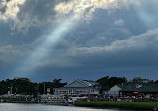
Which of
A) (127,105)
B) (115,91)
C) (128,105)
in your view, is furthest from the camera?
(115,91)

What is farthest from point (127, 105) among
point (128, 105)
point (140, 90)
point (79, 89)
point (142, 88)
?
point (79, 89)

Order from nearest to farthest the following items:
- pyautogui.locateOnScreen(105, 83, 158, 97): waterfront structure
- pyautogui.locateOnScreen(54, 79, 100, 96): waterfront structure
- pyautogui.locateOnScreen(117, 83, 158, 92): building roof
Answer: pyautogui.locateOnScreen(105, 83, 158, 97): waterfront structure → pyautogui.locateOnScreen(117, 83, 158, 92): building roof → pyautogui.locateOnScreen(54, 79, 100, 96): waterfront structure

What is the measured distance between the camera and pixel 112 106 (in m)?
67.2

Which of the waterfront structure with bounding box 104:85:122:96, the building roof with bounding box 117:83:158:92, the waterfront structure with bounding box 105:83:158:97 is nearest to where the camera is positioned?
the waterfront structure with bounding box 105:83:158:97

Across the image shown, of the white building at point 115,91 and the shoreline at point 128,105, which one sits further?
the white building at point 115,91

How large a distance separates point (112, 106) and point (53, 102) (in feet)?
116

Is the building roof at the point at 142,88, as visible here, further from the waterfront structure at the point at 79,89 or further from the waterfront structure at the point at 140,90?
the waterfront structure at the point at 79,89

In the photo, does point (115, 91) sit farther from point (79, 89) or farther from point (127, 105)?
point (127, 105)

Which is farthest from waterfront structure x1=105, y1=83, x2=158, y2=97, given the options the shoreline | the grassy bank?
the shoreline

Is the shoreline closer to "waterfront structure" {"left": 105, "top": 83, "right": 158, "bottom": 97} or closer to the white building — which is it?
"waterfront structure" {"left": 105, "top": 83, "right": 158, "bottom": 97}

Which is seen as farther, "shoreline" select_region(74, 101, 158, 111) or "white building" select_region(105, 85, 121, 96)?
"white building" select_region(105, 85, 121, 96)

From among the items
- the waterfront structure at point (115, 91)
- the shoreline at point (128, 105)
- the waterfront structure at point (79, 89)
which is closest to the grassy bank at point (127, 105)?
the shoreline at point (128, 105)

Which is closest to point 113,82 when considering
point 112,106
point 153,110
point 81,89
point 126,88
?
point 81,89

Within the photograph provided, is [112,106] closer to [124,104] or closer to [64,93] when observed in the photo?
[124,104]
